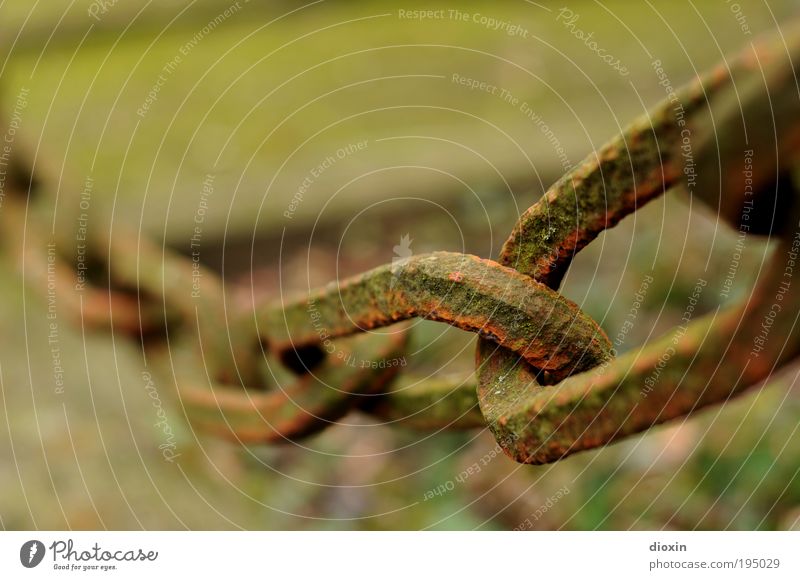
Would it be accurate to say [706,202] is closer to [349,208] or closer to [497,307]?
[497,307]

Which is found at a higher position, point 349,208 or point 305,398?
point 349,208

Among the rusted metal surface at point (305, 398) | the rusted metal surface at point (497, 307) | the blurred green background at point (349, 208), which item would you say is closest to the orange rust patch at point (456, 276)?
the rusted metal surface at point (497, 307)

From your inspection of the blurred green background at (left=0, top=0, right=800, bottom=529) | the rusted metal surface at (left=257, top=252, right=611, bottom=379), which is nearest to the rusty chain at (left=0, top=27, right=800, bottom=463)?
the rusted metal surface at (left=257, top=252, right=611, bottom=379)

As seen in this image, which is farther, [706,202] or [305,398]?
[305,398]

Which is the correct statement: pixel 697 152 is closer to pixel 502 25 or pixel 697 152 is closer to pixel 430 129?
pixel 430 129

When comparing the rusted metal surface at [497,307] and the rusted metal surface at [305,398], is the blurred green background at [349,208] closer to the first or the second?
the rusted metal surface at [305,398]

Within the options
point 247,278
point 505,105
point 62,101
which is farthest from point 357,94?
point 62,101

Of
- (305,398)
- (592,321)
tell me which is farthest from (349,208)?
(592,321)

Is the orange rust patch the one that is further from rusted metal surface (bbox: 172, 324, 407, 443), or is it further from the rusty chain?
rusted metal surface (bbox: 172, 324, 407, 443)
